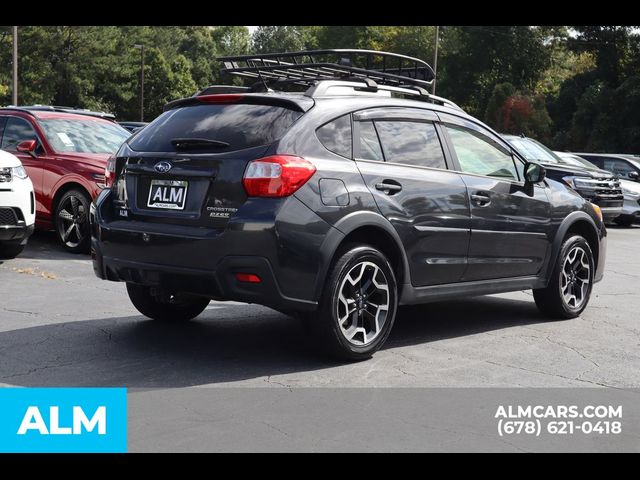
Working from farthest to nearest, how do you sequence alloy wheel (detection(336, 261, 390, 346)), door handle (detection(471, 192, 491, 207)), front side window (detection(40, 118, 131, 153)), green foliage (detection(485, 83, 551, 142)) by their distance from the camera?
1. green foliage (detection(485, 83, 551, 142))
2. front side window (detection(40, 118, 131, 153))
3. door handle (detection(471, 192, 491, 207))
4. alloy wheel (detection(336, 261, 390, 346))

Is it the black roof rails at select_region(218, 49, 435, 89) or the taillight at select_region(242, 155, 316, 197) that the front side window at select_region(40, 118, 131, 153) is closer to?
the black roof rails at select_region(218, 49, 435, 89)

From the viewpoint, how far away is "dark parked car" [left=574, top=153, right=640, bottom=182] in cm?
2377

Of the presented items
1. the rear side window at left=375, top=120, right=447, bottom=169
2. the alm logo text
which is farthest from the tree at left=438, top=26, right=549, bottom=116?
the alm logo text

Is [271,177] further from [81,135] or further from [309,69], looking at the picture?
[81,135]

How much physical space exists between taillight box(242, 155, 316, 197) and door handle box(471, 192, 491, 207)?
6.07 ft

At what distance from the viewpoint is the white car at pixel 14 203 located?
32.3 ft

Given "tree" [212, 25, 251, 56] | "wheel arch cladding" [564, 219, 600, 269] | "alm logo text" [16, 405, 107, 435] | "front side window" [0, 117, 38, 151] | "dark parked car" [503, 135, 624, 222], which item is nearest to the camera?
"alm logo text" [16, 405, 107, 435]

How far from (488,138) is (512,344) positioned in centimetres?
167

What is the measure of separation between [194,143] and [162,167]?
0.26 metres

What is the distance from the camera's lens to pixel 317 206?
5.90 meters

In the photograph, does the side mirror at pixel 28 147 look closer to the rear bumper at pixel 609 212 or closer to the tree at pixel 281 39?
the rear bumper at pixel 609 212
